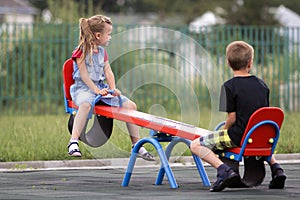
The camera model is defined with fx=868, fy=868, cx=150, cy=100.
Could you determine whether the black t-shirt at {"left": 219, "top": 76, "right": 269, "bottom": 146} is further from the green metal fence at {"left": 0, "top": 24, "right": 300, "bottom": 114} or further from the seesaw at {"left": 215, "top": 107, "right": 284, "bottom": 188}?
the green metal fence at {"left": 0, "top": 24, "right": 300, "bottom": 114}

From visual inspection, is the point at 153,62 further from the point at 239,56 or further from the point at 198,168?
the point at 239,56

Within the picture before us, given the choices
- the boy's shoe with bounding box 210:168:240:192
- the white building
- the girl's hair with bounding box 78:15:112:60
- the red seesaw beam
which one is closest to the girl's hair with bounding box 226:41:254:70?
the red seesaw beam

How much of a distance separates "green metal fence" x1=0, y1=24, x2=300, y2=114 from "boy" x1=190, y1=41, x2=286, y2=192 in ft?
41.1

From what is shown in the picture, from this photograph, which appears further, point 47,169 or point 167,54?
point 167,54

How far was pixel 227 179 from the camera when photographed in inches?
300

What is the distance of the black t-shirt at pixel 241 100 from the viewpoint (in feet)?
25.5

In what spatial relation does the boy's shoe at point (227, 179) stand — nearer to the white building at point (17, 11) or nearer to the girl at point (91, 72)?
the girl at point (91, 72)

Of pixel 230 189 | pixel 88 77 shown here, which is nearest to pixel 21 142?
pixel 88 77

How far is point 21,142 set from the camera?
1250 cm

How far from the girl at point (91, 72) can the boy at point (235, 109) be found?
1.43m

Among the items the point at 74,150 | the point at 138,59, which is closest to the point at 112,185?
the point at 74,150

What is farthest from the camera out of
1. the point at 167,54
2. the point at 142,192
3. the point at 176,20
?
the point at 176,20

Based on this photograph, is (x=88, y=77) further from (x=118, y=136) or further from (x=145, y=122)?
(x=118, y=136)

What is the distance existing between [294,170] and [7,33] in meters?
12.1
